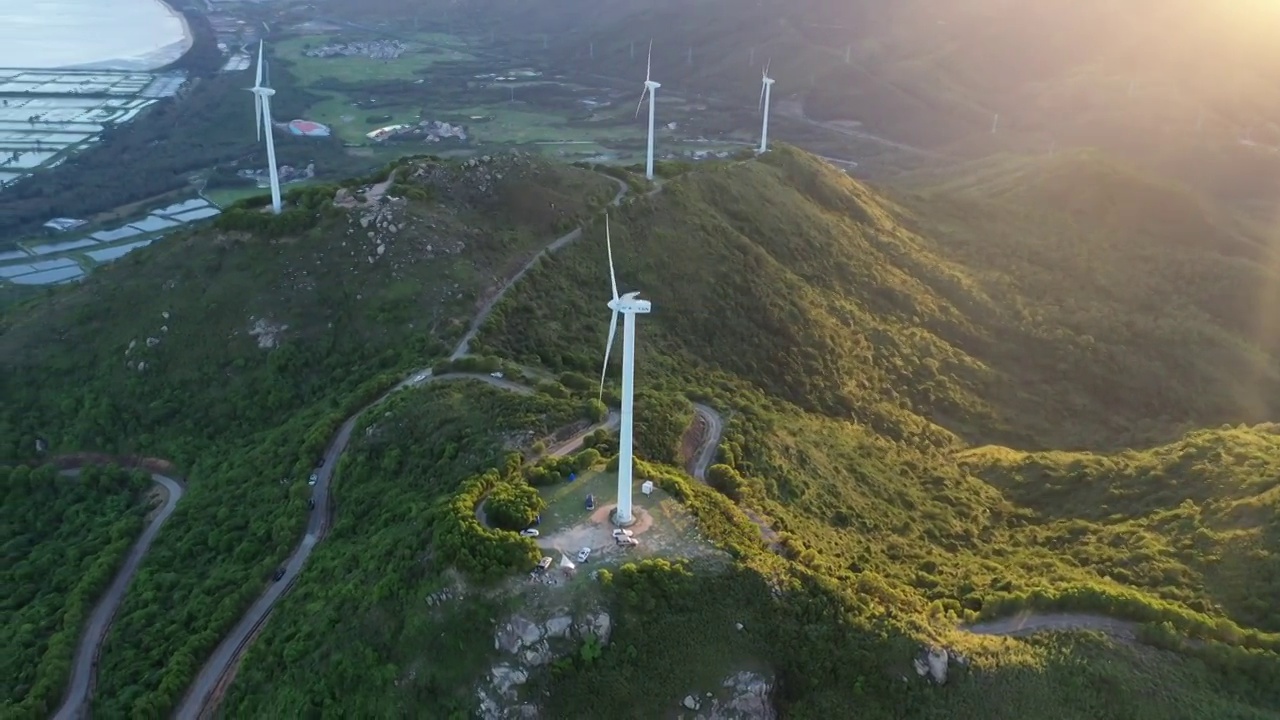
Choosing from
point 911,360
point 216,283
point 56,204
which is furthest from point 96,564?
point 56,204

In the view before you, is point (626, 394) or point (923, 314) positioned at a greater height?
point (626, 394)

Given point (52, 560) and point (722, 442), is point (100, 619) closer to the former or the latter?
point (52, 560)

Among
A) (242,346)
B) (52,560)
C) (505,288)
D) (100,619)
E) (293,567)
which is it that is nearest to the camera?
(293,567)

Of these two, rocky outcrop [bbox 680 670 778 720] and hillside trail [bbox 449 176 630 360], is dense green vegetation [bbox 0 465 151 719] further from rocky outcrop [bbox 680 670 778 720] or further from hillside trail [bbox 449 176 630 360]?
rocky outcrop [bbox 680 670 778 720]

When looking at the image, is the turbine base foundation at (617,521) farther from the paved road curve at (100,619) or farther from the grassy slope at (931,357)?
the paved road curve at (100,619)

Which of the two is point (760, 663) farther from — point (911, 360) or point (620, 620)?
point (911, 360)

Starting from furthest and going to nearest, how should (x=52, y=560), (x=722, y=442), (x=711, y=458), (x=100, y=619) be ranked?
(x=52, y=560) < (x=722, y=442) < (x=711, y=458) < (x=100, y=619)

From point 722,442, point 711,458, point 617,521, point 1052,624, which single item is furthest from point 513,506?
point 1052,624
